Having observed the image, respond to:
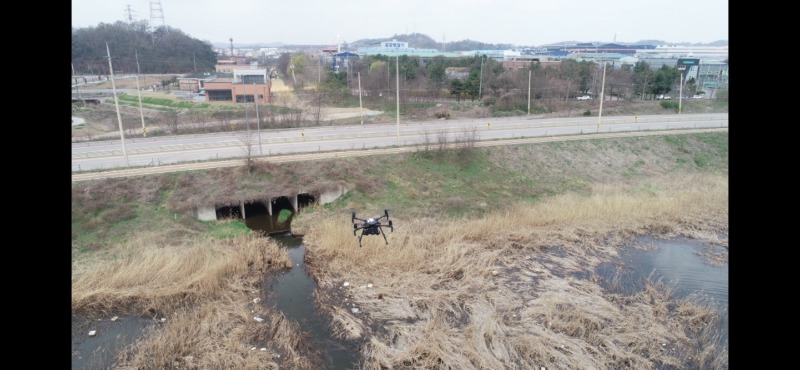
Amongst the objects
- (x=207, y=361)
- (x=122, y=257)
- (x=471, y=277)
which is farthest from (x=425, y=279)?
(x=122, y=257)

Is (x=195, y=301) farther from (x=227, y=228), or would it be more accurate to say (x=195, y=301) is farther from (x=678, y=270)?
(x=678, y=270)

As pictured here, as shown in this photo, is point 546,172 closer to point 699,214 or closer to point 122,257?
point 699,214

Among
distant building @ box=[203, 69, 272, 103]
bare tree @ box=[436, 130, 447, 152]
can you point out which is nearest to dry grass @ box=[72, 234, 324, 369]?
bare tree @ box=[436, 130, 447, 152]

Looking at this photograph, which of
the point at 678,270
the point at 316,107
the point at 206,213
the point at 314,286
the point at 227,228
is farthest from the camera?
the point at 316,107

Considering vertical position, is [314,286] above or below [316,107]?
below

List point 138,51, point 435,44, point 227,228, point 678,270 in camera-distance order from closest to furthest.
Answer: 1. point 678,270
2. point 227,228
3. point 138,51
4. point 435,44

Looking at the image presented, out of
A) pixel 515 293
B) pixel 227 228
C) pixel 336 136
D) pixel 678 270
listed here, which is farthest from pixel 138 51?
pixel 678 270

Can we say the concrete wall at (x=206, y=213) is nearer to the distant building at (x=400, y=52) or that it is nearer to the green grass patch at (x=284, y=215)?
the green grass patch at (x=284, y=215)
